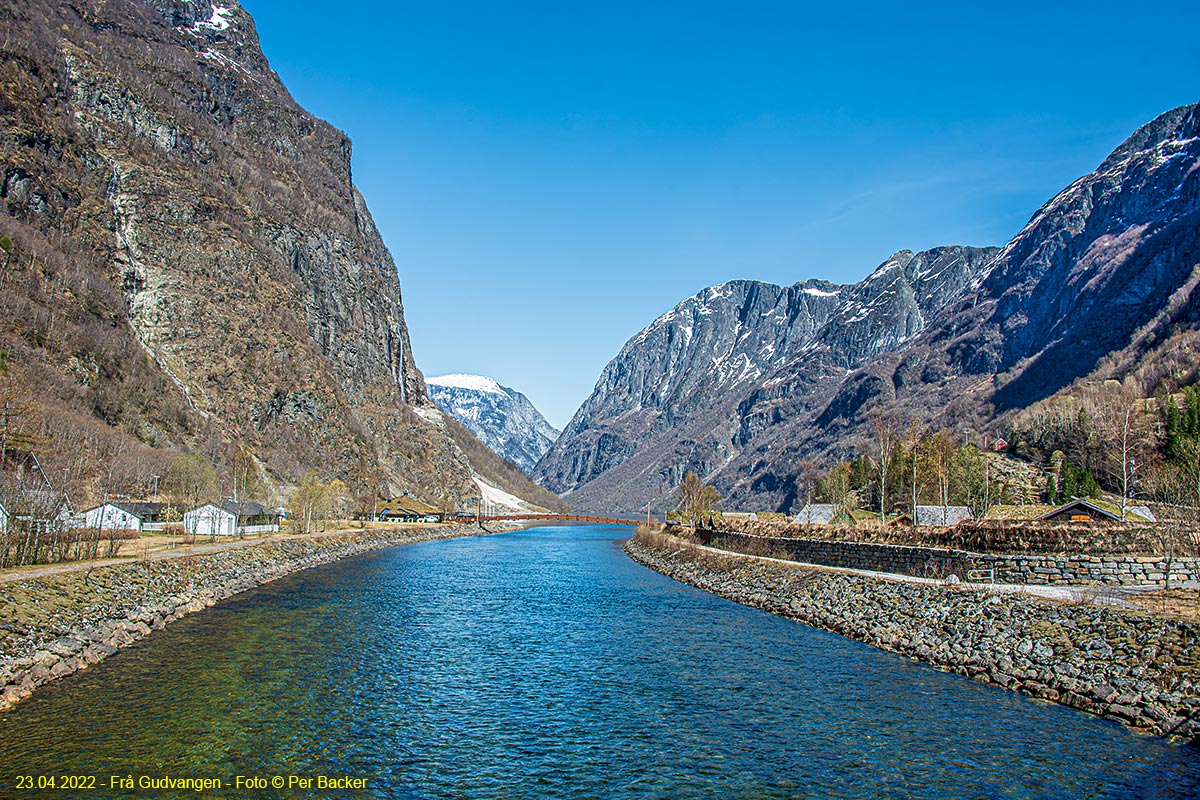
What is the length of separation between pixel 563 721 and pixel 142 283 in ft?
462

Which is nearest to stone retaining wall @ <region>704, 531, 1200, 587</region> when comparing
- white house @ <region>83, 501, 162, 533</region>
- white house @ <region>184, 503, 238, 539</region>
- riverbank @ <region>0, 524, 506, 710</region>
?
riverbank @ <region>0, 524, 506, 710</region>

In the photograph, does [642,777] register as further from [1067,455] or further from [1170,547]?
[1067,455]

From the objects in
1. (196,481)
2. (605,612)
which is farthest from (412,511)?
(605,612)

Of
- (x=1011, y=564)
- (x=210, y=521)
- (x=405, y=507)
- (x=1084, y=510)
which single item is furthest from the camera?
(x=405, y=507)

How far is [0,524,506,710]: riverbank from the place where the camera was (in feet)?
86.9

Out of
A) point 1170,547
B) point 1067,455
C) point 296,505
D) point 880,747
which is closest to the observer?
point 880,747

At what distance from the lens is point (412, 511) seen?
6619 inches

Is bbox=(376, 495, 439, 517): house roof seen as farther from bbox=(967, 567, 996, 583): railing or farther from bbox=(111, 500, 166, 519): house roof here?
bbox=(967, 567, 996, 583): railing

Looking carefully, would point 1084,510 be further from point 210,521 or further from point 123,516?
point 123,516

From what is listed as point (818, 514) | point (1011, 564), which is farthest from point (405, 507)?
point (1011, 564)

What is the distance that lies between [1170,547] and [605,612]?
30.3 meters

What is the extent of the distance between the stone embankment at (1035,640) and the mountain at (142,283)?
65588mm

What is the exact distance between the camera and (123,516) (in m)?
74.6

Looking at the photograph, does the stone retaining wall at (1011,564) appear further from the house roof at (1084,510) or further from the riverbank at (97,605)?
the riverbank at (97,605)
